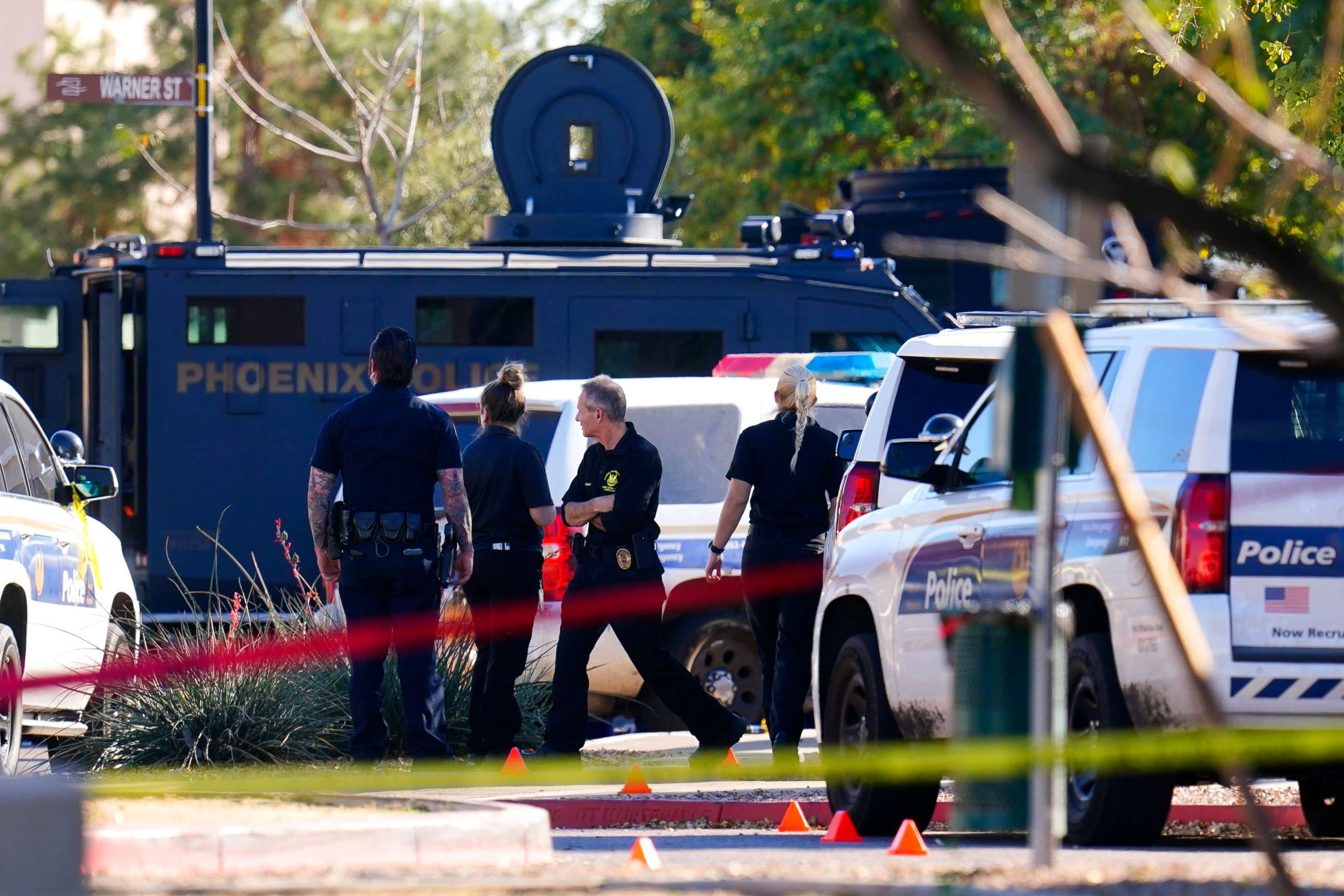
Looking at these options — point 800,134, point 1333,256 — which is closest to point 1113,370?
point 1333,256

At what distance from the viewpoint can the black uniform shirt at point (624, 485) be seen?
403 inches

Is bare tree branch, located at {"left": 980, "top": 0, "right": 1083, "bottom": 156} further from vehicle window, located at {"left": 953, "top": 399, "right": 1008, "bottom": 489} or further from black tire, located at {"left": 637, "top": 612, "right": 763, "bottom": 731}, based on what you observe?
black tire, located at {"left": 637, "top": 612, "right": 763, "bottom": 731}

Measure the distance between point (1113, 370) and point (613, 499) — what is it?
3.16 m

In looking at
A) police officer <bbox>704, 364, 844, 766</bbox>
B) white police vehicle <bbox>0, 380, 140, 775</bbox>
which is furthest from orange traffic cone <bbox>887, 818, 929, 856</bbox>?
white police vehicle <bbox>0, 380, 140, 775</bbox>

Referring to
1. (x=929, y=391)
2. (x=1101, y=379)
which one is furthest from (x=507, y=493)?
(x=1101, y=379)

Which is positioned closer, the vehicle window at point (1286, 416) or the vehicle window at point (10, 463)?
the vehicle window at point (1286, 416)

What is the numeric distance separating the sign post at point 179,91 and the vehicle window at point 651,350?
3050 mm

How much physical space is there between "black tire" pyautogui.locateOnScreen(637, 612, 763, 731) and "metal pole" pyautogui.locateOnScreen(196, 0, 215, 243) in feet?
23.4

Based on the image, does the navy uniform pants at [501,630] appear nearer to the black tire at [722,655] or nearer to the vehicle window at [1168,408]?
the black tire at [722,655]

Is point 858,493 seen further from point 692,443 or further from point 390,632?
point 692,443

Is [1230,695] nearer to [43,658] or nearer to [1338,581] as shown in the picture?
[1338,581]

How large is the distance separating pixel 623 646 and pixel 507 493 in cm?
86

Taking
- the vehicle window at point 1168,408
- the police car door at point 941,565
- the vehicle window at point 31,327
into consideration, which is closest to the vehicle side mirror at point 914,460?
the police car door at point 941,565

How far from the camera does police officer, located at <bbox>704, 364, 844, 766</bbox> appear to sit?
10.5 meters
